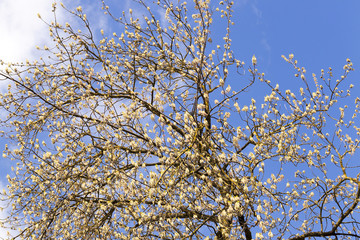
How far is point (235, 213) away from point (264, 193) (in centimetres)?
83

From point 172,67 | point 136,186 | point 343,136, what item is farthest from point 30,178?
point 343,136

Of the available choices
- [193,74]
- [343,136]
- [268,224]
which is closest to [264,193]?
[268,224]

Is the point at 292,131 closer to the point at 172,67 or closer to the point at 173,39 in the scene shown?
the point at 172,67

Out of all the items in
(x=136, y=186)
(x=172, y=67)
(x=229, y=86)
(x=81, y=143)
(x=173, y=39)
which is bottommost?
(x=136, y=186)

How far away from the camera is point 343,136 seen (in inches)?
284

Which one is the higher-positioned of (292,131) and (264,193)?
(292,131)

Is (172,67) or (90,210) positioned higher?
(172,67)

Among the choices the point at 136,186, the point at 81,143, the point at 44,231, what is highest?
the point at 81,143

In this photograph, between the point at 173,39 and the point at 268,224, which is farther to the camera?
the point at 173,39

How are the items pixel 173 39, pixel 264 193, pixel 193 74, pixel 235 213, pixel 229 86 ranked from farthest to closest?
pixel 173 39 → pixel 193 74 → pixel 229 86 → pixel 264 193 → pixel 235 213

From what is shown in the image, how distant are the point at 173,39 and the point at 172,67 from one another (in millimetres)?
958

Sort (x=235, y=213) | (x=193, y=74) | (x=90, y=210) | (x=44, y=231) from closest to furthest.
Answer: (x=235, y=213) → (x=44, y=231) → (x=90, y=210) → (x=193, y=74)

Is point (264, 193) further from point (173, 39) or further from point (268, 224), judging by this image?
point (173, 39)

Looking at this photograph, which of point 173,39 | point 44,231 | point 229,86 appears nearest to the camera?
point 229,86
